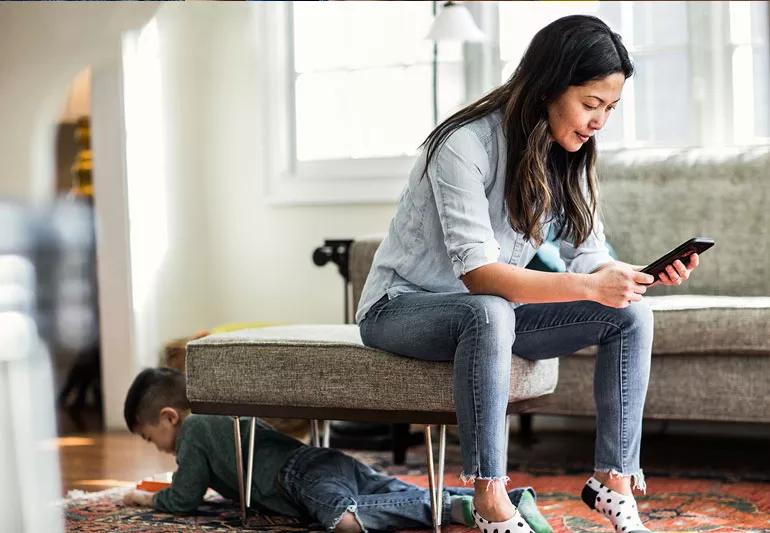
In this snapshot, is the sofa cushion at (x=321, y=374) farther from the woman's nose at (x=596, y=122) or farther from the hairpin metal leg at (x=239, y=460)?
the woman's nose at (x=596, y=122)

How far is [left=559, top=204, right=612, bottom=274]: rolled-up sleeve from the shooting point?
1.98m

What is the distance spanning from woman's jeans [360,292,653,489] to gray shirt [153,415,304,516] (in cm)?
37

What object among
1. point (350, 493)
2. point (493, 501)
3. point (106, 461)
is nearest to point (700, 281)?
point (350, 493)

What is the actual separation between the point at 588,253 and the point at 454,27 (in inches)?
57.1

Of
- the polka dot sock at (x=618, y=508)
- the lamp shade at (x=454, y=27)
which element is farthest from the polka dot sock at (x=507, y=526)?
the lamp shade at (x=454, y=27)

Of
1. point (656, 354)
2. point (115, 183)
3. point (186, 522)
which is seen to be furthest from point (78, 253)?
point (656, 354)

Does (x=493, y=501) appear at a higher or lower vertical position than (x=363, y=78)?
lower

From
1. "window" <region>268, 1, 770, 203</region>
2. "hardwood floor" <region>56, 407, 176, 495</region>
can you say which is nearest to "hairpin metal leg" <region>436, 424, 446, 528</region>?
"hardwood floor" <region>56, 407, 176, 495</region>

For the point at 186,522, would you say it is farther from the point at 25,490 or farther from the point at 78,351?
the point at 78,351

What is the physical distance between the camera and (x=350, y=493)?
2.03 m

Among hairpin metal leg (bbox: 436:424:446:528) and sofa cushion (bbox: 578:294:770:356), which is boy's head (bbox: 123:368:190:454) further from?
sofa cushion (bbox: 578:294:770:356)

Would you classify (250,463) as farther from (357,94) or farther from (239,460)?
(357,94)

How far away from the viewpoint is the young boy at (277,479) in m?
2.00

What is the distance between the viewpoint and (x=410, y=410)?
1.92m
